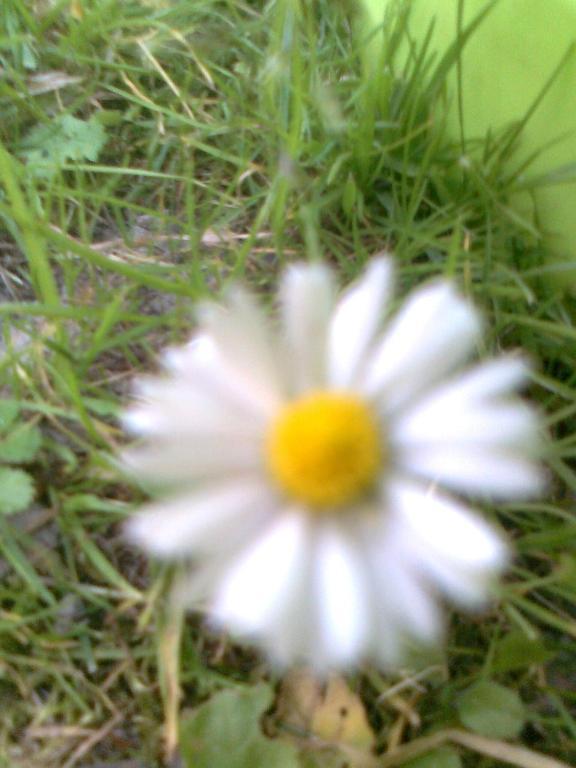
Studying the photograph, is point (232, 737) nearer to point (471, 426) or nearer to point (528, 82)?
point (471, 426)

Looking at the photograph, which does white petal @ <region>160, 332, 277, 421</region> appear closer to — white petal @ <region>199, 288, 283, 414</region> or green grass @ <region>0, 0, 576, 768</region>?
white petal @ <region>199, 288, 283, 414</region>

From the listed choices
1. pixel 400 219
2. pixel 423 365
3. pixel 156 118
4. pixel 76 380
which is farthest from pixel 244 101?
pixel 423 365

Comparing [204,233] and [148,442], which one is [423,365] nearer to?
[148,442]

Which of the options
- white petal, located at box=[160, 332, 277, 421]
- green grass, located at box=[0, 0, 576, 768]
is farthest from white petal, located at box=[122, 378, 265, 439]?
green grass, located at box=[0, 0, 576, 768]

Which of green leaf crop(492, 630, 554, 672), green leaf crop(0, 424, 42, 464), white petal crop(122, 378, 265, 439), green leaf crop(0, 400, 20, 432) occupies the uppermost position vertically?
white petal crop(122, 378, 265, 439)

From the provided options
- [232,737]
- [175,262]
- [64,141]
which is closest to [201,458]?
[232,737]

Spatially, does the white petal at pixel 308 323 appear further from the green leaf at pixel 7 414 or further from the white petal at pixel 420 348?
the green leaf at pixel 7 414
